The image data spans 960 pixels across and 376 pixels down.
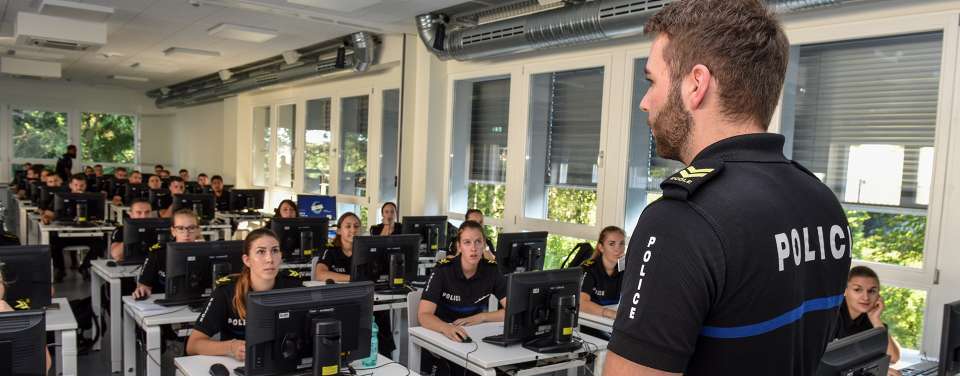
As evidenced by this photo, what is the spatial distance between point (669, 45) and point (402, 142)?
7.25 meters

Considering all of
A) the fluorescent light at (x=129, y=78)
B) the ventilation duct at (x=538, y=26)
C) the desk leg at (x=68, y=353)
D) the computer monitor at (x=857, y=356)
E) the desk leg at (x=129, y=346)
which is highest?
the fluorescent light at (x=129, y=78)

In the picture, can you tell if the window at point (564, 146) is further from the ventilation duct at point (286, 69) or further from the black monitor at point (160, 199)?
the black monitor at point (160, 199)

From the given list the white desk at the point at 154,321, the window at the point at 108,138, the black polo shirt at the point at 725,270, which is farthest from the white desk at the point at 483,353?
the window at the point at 108,138

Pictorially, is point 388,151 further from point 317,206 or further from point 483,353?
point 483,353

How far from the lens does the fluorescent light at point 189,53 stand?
9430 mm

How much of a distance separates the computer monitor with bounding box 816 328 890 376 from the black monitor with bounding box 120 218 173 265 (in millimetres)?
4789

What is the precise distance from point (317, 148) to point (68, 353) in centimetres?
754

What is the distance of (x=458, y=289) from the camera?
4125 millimetres

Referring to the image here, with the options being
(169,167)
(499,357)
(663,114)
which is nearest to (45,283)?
(499,357)

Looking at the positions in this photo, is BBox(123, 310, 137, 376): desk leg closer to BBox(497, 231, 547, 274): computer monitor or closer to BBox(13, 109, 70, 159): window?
BBox(497, 231, 547, 274): computer monitor

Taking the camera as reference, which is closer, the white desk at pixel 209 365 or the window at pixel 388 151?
the white desk at pixel 209 365

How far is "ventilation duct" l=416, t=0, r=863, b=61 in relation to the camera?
473cm

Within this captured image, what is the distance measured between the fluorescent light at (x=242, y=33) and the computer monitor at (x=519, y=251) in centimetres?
445

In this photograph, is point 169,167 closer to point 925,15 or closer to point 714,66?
point 925,15
